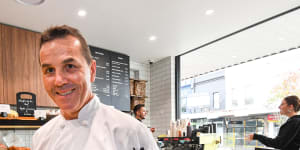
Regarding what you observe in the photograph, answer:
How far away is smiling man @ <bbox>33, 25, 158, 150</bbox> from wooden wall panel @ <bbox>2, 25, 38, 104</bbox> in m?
3.34

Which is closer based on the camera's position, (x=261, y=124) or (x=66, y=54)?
(x=66, y=54)

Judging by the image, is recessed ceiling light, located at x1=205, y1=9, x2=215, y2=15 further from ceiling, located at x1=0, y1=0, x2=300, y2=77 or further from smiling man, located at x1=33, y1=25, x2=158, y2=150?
smiling man, located at x1=33, y1=25, x2=158, y2=150

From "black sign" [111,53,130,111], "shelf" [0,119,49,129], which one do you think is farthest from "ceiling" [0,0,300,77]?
"shelf" [0,119,49,129]

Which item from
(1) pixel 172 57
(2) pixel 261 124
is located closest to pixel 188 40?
(1) pixel 172 57

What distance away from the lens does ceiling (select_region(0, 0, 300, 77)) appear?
3.10 metres

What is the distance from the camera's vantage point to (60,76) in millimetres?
649

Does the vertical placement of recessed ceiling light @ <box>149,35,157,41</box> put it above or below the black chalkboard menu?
above

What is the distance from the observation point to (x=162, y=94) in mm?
5449

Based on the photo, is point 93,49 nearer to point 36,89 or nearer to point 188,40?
point 36,89

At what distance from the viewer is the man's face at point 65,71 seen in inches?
25.6

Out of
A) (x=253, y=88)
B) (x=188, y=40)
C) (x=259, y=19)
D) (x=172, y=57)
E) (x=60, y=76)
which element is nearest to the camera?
(x=60, y=76)

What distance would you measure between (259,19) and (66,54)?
140 inches

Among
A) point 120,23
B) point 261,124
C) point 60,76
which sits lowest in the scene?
point 261,124

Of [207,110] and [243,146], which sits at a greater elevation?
[207,110]
